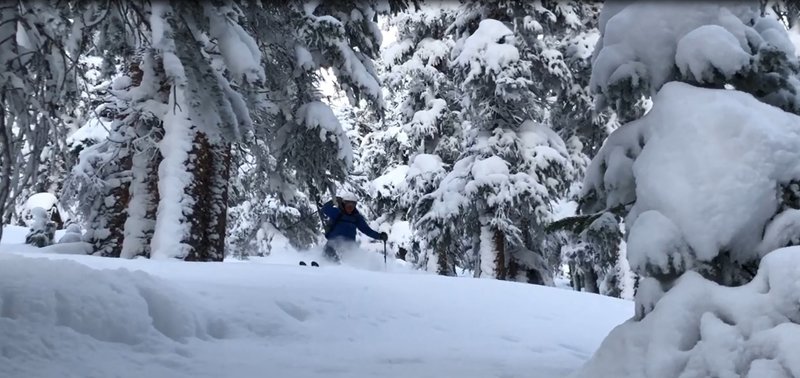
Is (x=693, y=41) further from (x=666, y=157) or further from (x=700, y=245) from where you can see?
(x=700, y=245)

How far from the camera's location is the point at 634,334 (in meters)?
4.00

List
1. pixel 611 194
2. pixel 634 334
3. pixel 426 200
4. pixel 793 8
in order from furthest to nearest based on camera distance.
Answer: pixel 426 200, pixel 793 8, pixel 611 194, pixel 634 334

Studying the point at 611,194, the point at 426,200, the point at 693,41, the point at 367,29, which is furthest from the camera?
the point at 426,200

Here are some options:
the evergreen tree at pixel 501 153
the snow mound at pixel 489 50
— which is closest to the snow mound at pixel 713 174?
the evergreen tree at pixel 501 153

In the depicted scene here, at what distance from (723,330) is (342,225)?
8122 millimetres

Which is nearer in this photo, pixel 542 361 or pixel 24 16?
pixel 24 16

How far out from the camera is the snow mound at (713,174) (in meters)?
3.80

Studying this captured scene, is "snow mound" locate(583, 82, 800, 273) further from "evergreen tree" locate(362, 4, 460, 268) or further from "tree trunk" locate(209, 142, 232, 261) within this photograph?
"evergreen tree" locate(362, 4, 460, 268)

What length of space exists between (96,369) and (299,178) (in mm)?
4623

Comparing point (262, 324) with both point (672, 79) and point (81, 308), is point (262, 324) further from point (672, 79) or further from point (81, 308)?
point (672, 79)

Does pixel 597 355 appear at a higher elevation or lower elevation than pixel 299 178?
lower

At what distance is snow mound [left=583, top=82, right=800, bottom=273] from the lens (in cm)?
380

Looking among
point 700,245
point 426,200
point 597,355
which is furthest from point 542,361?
point 426,200

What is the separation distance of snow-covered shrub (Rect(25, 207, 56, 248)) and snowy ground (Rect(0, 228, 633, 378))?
44.7 feet
